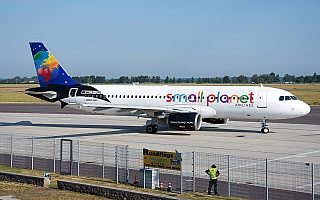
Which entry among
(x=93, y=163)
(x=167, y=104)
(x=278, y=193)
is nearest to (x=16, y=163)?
(x=93, y=163)

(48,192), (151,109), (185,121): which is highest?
(151,109)


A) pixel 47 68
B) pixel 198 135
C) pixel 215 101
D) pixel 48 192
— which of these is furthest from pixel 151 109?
pixel 48 192

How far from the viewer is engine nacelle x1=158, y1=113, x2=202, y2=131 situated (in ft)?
118

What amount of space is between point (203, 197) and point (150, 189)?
2178 millimetres

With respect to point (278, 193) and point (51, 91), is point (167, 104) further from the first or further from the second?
point (278, 193)

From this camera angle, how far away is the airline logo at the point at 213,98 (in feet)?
126

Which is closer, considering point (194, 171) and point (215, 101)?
point (194, 171)

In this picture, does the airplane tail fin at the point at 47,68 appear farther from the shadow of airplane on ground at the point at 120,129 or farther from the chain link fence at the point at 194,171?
the chain link fence at the point at 194,171

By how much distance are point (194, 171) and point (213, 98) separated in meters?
18.0

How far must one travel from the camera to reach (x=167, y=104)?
133ft

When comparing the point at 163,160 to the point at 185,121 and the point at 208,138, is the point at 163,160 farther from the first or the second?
the point at 208,138

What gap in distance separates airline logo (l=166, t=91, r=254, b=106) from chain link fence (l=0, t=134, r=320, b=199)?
10.9 m

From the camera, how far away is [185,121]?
36.2 metres

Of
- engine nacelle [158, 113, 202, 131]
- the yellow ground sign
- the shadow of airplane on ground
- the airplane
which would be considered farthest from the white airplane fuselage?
the yellow ground sign
